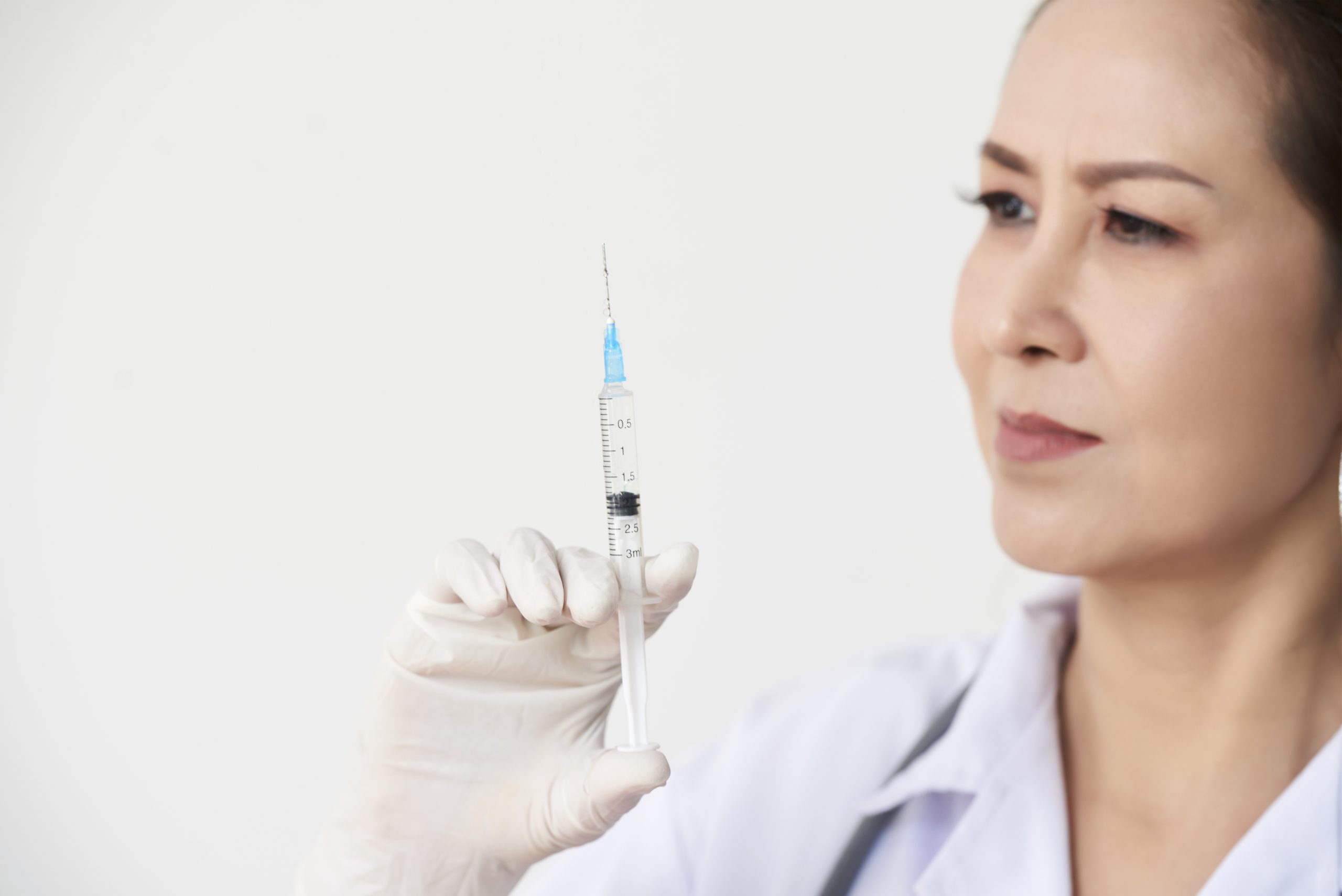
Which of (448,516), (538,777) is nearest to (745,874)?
(538,777)

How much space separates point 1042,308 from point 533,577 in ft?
1.96

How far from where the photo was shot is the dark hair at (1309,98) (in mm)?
1207

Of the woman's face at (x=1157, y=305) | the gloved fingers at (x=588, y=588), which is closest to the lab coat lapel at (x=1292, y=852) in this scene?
the woman's face at (x=1157, y=305)

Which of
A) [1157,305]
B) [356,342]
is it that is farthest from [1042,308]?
[356,342]

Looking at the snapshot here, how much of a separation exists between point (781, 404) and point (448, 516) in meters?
0.58

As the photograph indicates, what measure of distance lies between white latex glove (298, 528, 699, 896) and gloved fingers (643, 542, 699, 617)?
0.05 m

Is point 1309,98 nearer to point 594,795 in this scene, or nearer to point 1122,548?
point 1122,548

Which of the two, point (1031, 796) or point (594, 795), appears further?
point (1031, 796)

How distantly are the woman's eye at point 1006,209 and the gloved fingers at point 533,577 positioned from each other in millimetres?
656

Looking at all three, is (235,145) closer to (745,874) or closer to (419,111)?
(419,111)

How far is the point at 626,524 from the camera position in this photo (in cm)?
117

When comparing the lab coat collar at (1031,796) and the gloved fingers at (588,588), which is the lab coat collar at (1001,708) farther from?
the gloved fingers at (588,588)

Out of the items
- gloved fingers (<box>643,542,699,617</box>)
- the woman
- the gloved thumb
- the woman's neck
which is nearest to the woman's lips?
the woman

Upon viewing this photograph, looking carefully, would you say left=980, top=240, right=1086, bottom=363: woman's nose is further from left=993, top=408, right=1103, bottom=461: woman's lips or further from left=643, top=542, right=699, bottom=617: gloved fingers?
left=643, top=542, right=699, bottom=617: gloved fingers
